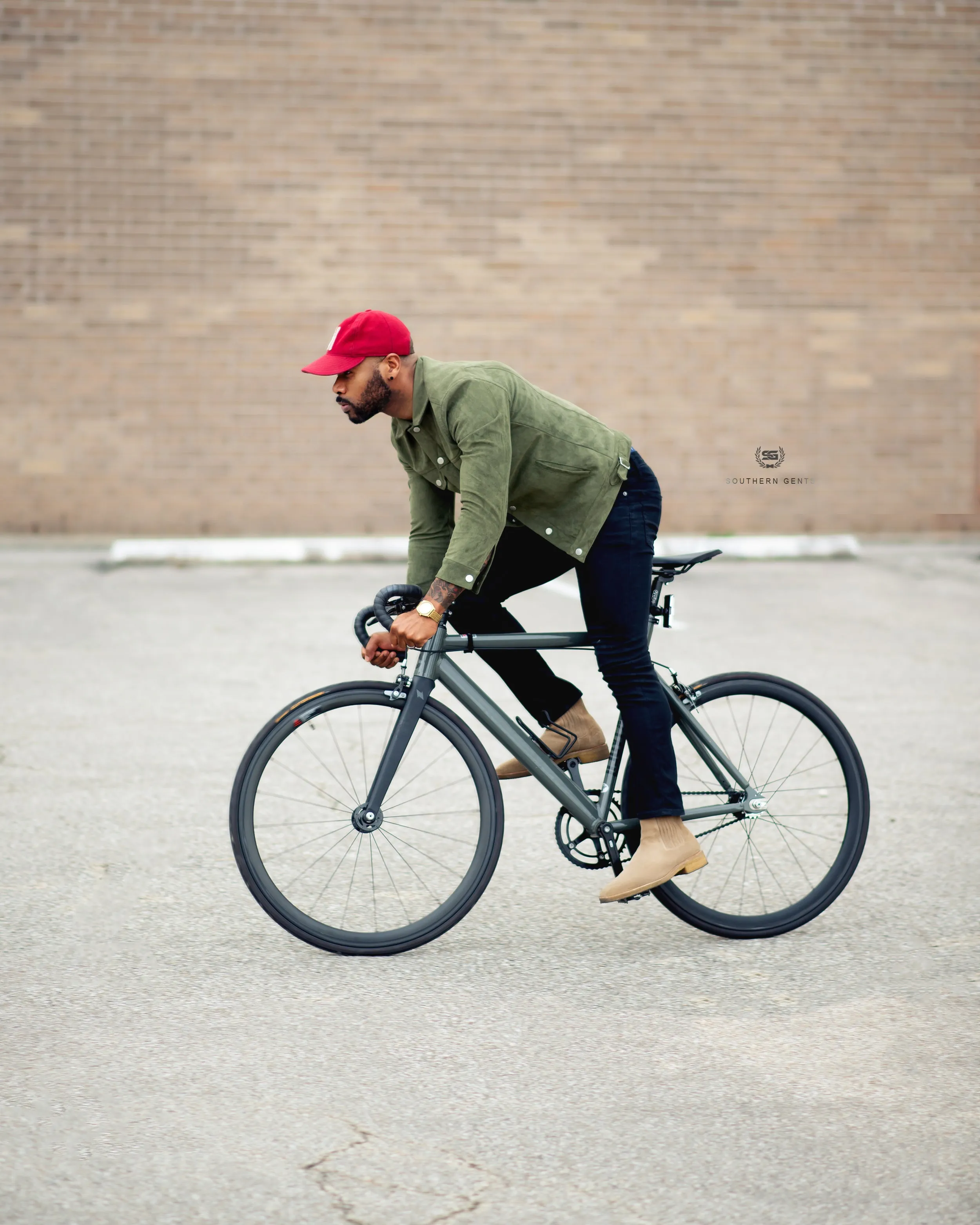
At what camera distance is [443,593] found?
13.1ft

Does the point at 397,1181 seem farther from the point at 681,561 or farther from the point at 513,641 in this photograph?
the point at 681,561

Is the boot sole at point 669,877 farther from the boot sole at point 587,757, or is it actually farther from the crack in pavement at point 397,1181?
the crack in pavement at point 397,1181

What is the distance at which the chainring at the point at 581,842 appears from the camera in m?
4.25

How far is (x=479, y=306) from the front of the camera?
1455 cm

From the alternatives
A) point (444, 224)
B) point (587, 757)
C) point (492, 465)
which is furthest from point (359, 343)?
point (444, 224)

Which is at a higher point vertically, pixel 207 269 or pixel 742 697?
pixel 207 269

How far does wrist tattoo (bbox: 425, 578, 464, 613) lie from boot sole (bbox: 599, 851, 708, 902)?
96 centimetres

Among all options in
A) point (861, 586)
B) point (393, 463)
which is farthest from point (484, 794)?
point (393, 463)

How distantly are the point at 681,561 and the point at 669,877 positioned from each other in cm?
89

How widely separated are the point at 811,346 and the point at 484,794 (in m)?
11.8

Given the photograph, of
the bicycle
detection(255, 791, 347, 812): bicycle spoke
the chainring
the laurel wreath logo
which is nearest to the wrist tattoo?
the bicycle

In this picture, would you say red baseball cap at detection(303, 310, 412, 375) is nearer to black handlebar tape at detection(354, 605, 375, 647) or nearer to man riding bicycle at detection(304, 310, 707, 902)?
man riding bicycle at detection(304, 310, 707, 902)

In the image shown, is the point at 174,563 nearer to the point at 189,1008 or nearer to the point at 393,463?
the point at 393,463

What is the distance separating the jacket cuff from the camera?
3.96m
